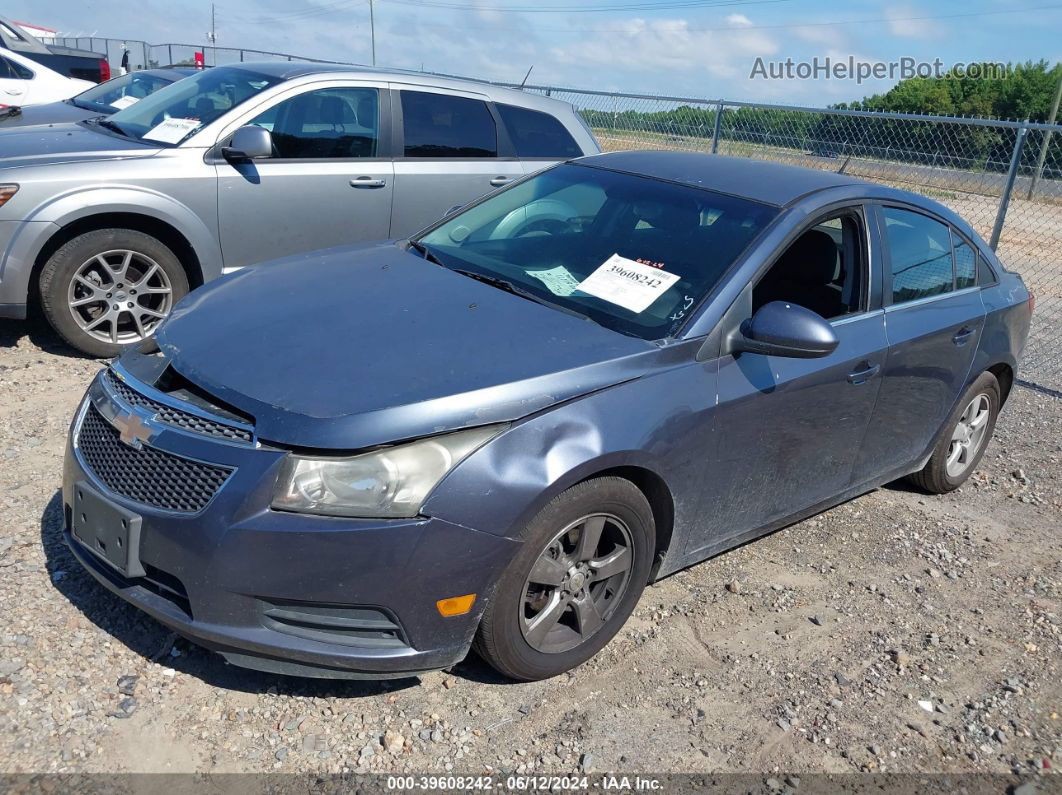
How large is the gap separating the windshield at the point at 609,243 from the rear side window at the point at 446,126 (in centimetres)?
237

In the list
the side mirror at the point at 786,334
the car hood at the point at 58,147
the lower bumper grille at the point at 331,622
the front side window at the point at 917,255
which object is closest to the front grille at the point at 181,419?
the lower bumper grille at the point at 331,622

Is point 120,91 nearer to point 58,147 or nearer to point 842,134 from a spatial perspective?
point 58,147

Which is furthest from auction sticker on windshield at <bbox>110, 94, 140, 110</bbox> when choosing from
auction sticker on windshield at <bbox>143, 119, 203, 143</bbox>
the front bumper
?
the front bumper

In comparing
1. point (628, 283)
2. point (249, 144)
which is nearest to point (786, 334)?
point (628, 283)

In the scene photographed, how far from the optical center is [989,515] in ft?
16.7

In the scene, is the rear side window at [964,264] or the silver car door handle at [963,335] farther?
the rear side window at [964,264]

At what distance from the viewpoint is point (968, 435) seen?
513 cm

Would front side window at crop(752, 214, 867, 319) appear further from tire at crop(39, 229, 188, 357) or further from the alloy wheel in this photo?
tire at crop(39, 229, 188, 357)

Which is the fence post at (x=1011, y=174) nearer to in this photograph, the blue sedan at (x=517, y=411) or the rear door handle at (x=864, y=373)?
the blue sedan at (x=517, y=411)

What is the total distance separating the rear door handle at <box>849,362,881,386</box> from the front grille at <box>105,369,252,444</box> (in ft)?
8.08

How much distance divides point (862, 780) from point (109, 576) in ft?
8.05

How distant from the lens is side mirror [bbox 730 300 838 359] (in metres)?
3.35

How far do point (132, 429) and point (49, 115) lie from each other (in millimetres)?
6131

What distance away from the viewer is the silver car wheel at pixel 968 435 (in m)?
5.03
